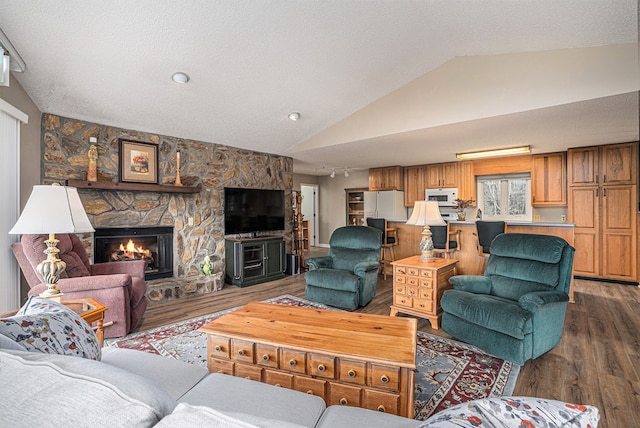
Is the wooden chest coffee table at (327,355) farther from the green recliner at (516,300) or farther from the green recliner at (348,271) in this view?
the green recliner at (348,271)

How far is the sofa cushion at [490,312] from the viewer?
228cm

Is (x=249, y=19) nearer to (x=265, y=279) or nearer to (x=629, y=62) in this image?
(x=629, y=62)

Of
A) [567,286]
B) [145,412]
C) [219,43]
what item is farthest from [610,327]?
[219,43]

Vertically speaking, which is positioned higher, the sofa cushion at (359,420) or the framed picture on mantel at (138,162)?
the framed picture on mantel at (138,162)

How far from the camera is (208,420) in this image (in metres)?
0.61

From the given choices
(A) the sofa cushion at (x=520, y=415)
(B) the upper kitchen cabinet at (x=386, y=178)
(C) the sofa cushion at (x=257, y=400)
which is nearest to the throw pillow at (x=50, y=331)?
(C) the sofa cushion at (x=257, y=400)

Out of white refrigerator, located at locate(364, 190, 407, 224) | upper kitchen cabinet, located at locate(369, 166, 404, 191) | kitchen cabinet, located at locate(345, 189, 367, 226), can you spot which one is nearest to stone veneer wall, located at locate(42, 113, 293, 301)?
white refrigerator, located at locate(364, 190, 407, 224)

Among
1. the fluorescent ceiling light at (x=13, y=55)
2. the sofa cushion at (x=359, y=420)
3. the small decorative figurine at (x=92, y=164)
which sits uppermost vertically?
the fluorescent ceiling light at (x=13, y=55)

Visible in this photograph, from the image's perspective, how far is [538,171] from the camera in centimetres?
554

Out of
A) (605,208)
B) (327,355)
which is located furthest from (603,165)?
(327,355)

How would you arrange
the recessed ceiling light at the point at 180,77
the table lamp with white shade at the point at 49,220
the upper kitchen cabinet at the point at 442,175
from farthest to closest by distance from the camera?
the upper kitchen cabinet at the point at 442,175 < the recessed ceiling light at the point at 180,77 < the table lamp with white shade at the point at 49,220

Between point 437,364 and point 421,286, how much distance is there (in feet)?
3.33

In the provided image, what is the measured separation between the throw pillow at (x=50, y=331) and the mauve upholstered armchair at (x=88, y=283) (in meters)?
1.52

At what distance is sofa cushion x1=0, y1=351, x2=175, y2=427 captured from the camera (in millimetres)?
596
